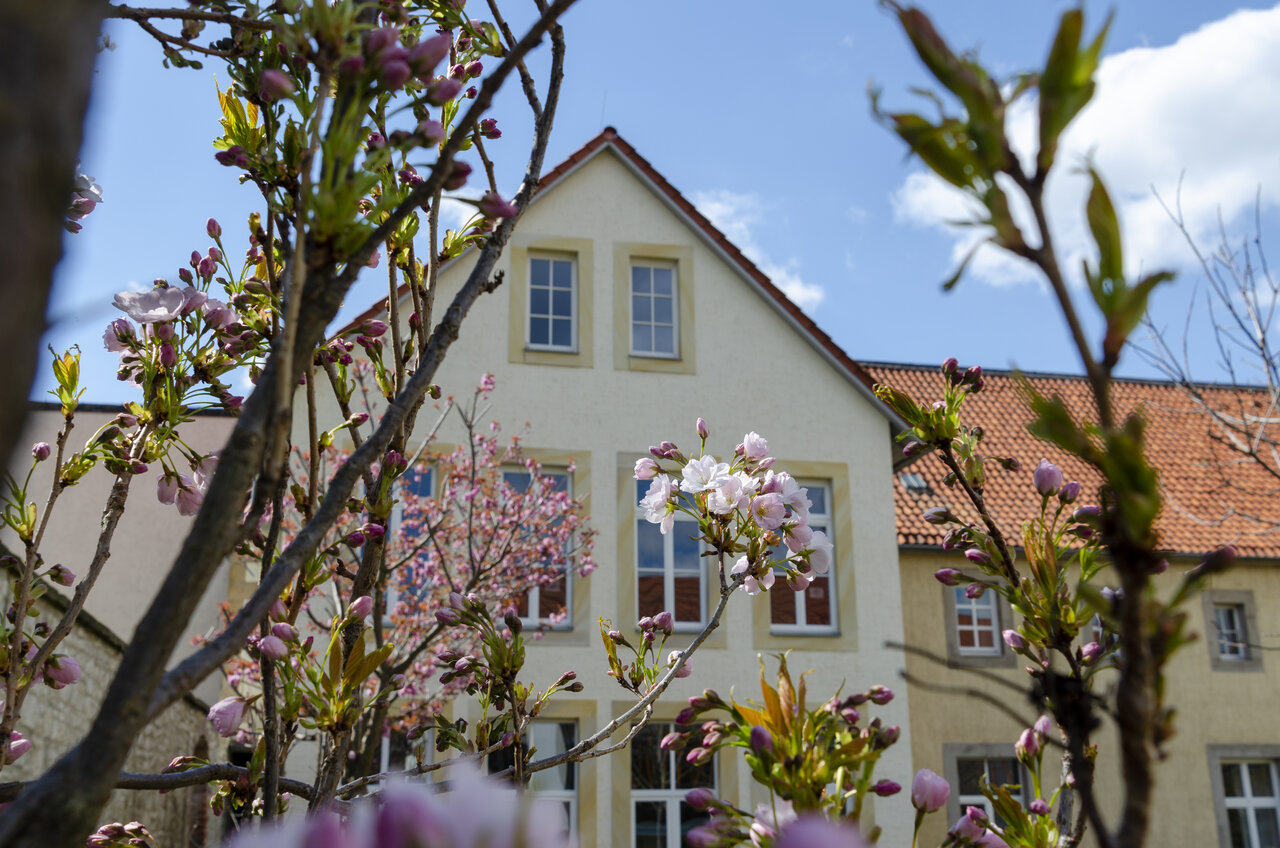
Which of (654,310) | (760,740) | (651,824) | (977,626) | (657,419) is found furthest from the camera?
(977,626)

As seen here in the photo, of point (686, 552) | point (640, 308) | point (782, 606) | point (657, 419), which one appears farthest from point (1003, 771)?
point (640, 308)

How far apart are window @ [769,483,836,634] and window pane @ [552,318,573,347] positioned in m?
3.11

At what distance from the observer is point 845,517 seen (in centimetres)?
1126

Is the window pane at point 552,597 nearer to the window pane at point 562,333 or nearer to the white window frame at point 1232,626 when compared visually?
the window pane at point 562,333

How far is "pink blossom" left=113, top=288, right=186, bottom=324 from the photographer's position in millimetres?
2252

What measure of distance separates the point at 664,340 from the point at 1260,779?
31.8ft

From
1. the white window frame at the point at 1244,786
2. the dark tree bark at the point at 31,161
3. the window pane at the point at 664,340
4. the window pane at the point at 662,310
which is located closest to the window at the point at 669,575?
the window pane at the point at 664,340

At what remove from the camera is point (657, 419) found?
11219 mm

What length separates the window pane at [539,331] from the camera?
37.6ft

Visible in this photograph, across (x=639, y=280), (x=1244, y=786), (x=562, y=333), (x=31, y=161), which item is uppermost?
(x=639, y=280)

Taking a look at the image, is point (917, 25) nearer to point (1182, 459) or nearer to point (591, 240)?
point (591, 240)

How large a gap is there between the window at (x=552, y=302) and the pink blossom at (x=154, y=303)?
9026 millimetres

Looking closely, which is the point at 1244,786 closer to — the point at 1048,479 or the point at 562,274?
the point at 562,274

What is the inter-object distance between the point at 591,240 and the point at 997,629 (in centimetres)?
696
